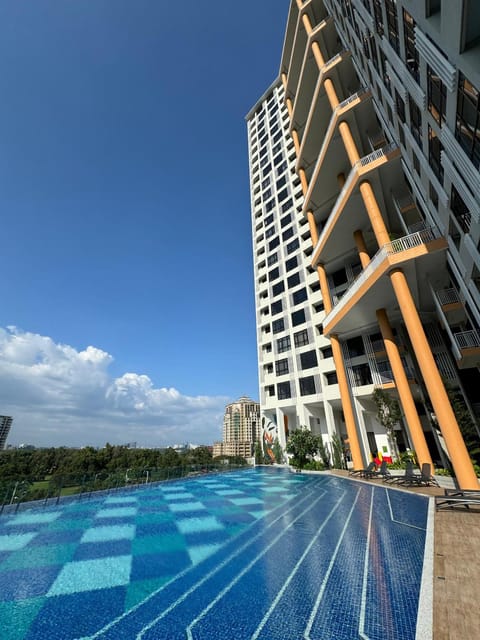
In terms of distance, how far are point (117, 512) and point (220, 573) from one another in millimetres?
7348

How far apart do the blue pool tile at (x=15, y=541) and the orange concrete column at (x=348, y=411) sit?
16.2 meters

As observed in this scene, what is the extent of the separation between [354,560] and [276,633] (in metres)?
2.62

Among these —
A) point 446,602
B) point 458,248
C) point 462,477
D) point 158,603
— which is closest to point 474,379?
point 462,477

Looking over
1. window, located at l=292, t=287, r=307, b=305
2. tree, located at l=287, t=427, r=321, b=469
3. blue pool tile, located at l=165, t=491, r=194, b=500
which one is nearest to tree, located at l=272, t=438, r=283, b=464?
tree, located at l=287, t=427, r=321, b=469

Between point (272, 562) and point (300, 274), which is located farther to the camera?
point (300, 274)

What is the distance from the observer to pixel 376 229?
1434 cm

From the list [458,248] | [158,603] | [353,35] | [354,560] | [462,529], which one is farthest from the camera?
[353,35]

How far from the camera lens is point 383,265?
1311 centimetres

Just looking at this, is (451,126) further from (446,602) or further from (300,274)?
(300,274)

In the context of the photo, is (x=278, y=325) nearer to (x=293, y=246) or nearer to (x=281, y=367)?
(x=281, y=367)

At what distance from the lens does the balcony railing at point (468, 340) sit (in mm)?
11109

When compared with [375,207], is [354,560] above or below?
below

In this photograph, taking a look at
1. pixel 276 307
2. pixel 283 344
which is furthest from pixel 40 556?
pixel 276 307

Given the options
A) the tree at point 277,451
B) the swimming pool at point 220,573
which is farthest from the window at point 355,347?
the swimming pool at point 220,573
